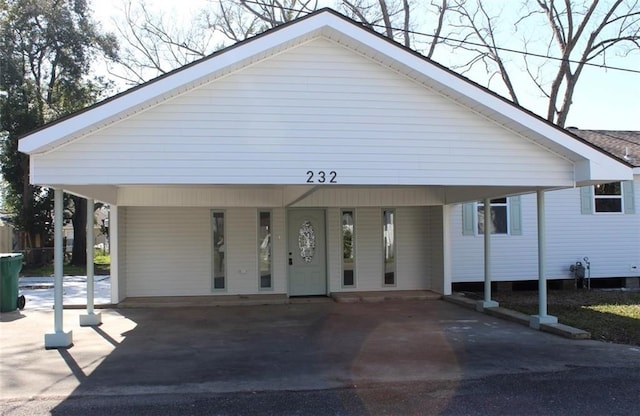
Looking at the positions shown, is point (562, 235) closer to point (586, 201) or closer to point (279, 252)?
point (586, 201)

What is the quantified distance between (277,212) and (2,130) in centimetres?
1705

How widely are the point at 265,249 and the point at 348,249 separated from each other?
2063 millimetres

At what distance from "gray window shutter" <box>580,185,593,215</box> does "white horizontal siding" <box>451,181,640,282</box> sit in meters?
0.11

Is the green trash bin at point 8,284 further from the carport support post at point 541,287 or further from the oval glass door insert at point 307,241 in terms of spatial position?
the carport support post at point 541,287

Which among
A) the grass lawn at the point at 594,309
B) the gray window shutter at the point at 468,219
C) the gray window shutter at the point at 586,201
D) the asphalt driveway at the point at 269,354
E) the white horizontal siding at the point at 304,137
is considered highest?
the white horizontal siding at the point at 304,137

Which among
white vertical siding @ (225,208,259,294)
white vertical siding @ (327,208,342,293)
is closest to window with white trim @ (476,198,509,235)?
white vertical siding @ (327,208,342,293)

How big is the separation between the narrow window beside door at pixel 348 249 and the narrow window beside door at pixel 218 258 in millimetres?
2915

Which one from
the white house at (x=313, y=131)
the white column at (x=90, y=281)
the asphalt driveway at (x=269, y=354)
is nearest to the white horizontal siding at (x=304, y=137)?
the white house at (x=313, y=131)

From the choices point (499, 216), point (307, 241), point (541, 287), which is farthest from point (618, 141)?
point (307, 241)

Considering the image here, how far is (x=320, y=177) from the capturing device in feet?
24.8

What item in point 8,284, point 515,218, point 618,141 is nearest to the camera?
point 8,284

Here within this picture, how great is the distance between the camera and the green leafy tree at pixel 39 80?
927 inches

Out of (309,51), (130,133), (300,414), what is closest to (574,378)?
(300,414)

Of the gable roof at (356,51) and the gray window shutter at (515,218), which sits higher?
the gable roof at (356,51)
